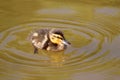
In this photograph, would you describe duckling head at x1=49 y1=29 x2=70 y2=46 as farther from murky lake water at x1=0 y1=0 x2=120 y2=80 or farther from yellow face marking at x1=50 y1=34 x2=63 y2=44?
murky lake water at x1=0 y1=0 x2=120 y2=80

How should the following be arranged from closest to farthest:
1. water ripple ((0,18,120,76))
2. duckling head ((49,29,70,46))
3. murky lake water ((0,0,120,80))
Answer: murky lake water ((0,0,120,80)) < water ripple ((0,18,120,76)) < duckling head ((49,29,70,46))

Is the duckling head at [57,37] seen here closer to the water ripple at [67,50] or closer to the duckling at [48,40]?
the duckling at [48,40]

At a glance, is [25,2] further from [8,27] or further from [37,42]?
[37,42]

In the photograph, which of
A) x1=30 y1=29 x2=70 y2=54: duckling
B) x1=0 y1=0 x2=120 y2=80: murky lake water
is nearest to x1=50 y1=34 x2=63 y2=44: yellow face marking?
x1=30 y1=29 x2=70 y2=54: duckling

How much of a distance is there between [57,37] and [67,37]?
0.34 meters

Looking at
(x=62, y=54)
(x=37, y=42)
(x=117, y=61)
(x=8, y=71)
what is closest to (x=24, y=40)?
(x=37, y=42)

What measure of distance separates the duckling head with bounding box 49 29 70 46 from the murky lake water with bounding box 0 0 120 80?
12 centimetres

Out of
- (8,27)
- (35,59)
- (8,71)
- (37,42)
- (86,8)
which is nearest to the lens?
(8,71)

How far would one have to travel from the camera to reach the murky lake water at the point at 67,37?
4309 millimetres

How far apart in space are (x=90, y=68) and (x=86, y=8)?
1.90 m

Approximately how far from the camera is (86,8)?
20.0 ft

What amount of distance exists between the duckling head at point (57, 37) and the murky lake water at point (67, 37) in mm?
120

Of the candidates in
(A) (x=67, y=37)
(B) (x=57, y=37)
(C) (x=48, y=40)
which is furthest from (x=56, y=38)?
(A) (x=67, y=37)

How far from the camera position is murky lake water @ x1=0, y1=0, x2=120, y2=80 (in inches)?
170
